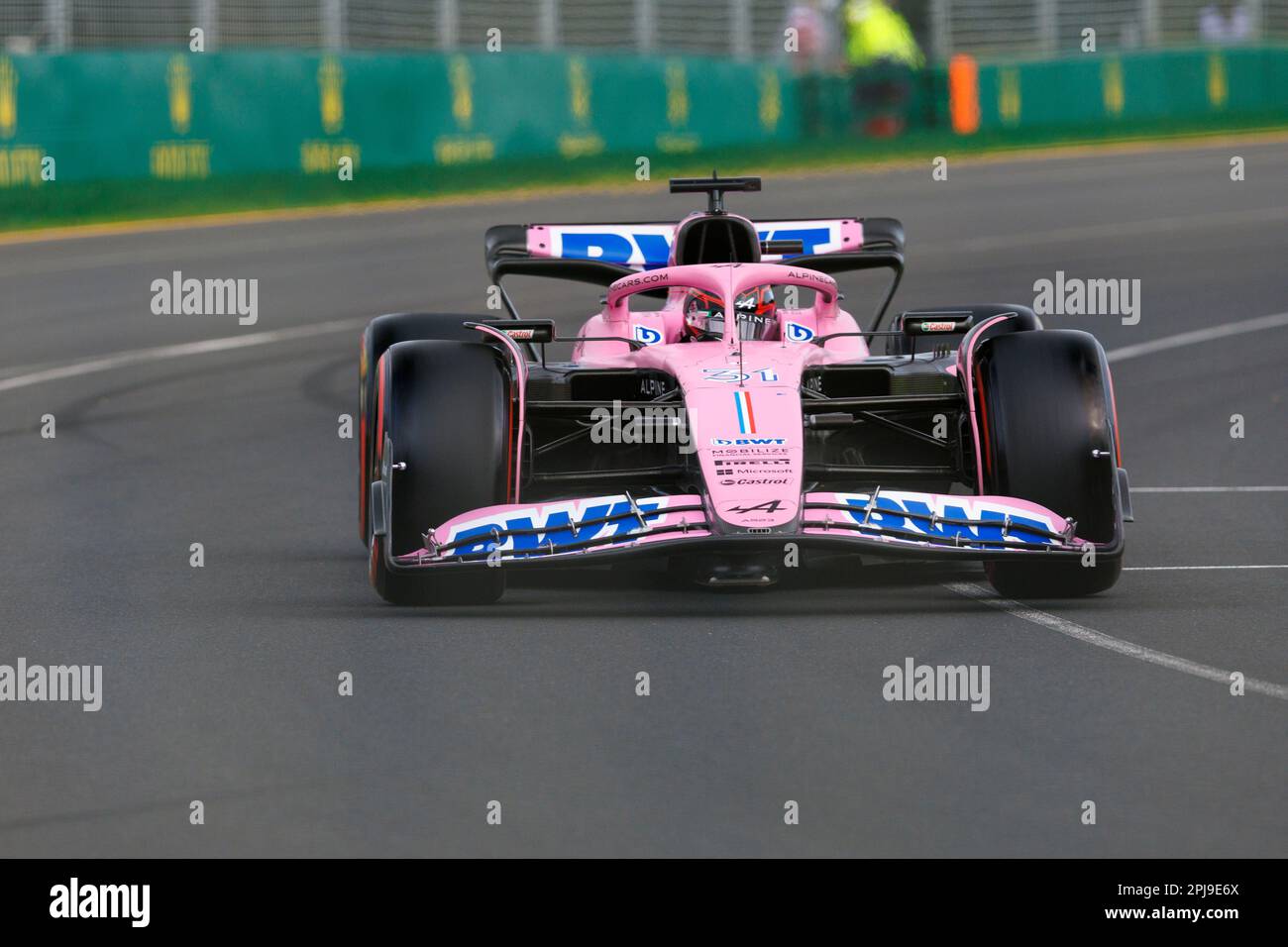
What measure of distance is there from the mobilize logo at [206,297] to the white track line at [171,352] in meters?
0.71

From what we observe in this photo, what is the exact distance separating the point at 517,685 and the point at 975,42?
27971 millimetres

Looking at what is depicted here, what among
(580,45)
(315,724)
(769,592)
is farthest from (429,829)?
(580,45)

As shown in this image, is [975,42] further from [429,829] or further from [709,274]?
[429,829]

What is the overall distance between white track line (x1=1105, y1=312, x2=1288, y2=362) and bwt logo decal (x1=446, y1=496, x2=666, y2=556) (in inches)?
372

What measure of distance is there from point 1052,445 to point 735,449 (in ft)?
3.99

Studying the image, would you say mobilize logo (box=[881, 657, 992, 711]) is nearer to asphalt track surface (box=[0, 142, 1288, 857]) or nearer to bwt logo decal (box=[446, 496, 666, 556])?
asphalt track surface (box=[0, 142, 1288, 857])

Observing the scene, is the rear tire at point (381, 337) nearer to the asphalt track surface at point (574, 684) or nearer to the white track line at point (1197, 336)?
the asphalt track surface at point (574, 684)

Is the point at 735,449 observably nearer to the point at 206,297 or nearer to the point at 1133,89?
the point at 206,297

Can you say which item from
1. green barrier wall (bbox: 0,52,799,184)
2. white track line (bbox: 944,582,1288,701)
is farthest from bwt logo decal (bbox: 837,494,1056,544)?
green barrier wall (bbox: 0,52,799,184)

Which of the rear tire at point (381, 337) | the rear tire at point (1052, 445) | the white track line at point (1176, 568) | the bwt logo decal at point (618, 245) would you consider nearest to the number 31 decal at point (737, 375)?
the rear tire at point (1052, 445)

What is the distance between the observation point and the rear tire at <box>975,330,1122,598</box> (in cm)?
891

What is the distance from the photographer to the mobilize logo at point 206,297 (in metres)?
20.0

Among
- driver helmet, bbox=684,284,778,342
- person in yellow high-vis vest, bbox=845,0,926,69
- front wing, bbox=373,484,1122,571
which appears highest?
person in yellow high-vis vest, bbox=845,0,926,69
